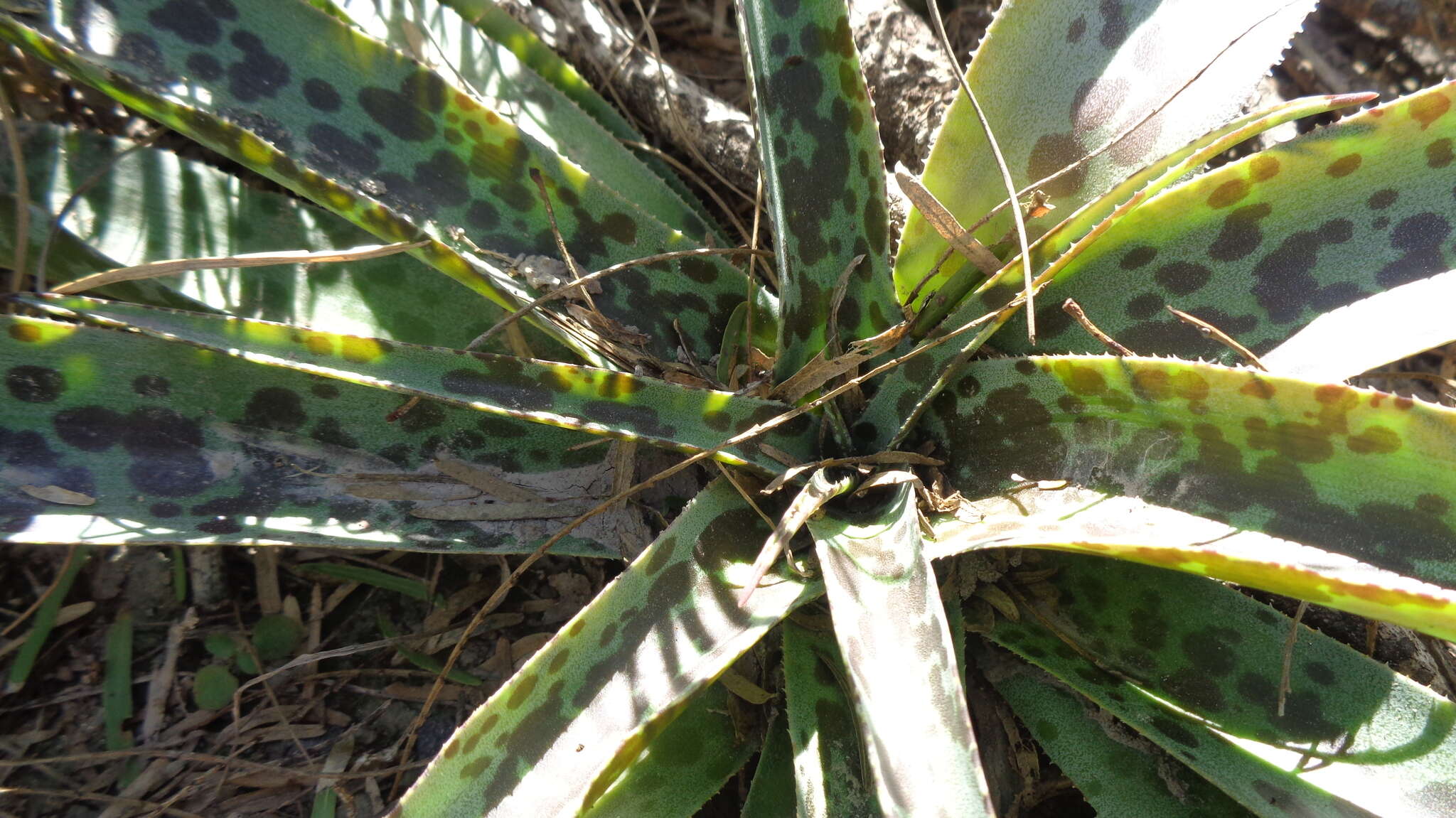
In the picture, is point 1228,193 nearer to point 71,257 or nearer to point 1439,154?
point 1439,154

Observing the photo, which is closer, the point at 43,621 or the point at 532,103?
the point at 43,621

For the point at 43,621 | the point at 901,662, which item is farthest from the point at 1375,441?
the point at 43,621

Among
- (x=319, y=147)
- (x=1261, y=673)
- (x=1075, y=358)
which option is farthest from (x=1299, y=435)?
(x=319, y=147)

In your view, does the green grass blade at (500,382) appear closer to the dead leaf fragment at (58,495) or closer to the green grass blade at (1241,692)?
the dead leaf fragment at (58,495)

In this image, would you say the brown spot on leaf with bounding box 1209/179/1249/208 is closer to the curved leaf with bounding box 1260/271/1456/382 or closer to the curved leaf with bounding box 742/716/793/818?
the curved leaf with bounding box 1260/271/1456/382

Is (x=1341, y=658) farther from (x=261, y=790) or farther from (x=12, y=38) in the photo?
(x=12, y=38)
